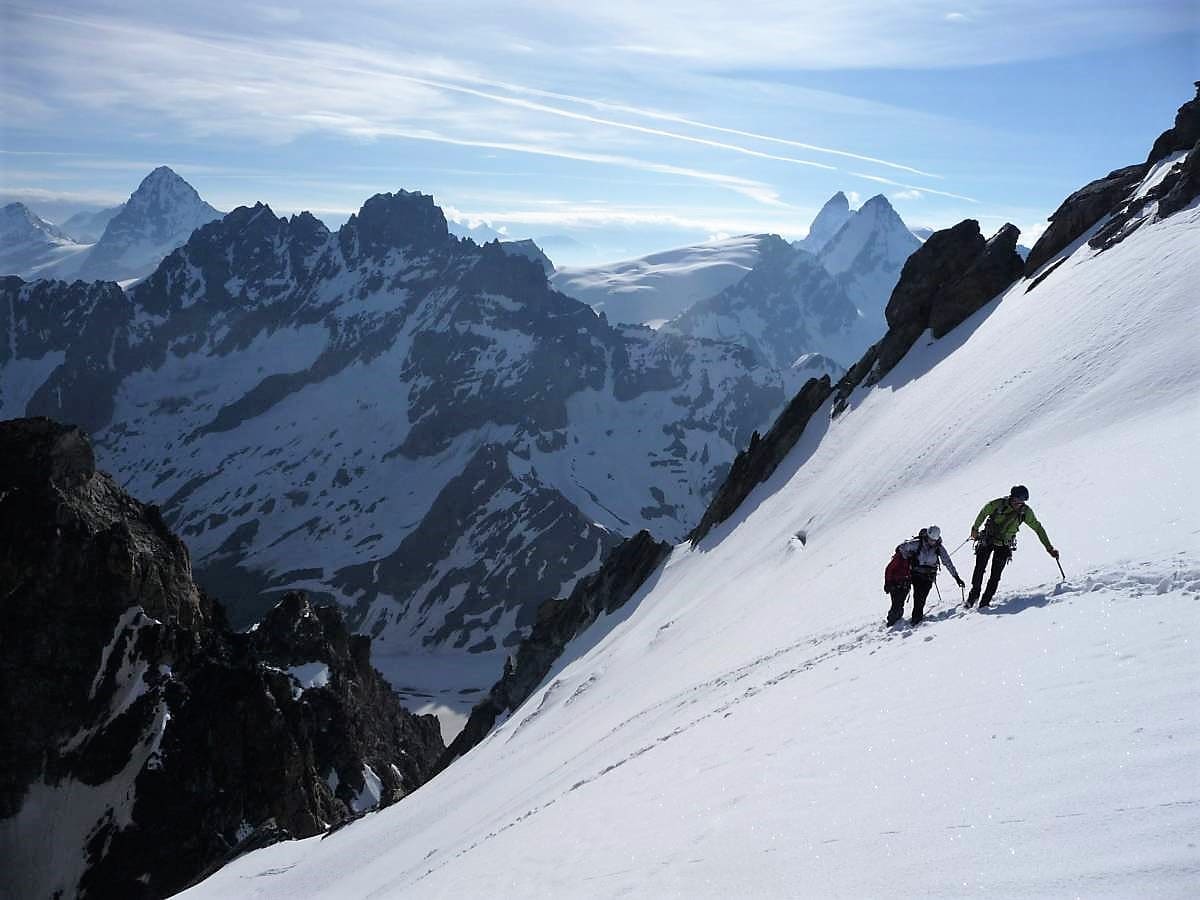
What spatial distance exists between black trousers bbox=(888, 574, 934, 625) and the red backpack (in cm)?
10

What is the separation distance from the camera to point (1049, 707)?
34.7 feet

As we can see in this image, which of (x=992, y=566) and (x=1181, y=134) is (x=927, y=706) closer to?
(x=992, y=566)

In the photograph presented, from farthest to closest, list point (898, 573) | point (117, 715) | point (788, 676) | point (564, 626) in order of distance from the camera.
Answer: point (564, 626) < point (117, 715) < point (788, 676) < point (898, 573)

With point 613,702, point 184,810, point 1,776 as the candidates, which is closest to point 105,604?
point 1,776

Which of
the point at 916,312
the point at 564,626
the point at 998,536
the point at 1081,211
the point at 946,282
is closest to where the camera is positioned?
the point at 998,536

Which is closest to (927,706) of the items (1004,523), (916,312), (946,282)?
(1004,523)

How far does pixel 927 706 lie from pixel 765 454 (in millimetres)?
50026

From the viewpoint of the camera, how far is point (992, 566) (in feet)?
56.2

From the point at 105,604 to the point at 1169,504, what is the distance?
2274 inches

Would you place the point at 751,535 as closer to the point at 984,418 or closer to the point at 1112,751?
the point at 984,418

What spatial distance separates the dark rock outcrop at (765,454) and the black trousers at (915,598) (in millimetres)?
40421

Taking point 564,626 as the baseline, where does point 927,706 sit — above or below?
above

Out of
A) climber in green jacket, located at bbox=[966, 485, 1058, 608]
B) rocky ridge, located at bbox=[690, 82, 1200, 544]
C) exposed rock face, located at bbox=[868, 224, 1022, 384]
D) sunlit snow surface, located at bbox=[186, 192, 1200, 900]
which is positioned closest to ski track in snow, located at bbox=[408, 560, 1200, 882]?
sunlit snow surface, located at bbox=[186, 192, 1200, 900]

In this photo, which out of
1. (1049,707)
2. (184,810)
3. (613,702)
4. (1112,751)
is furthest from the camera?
(184,810)
